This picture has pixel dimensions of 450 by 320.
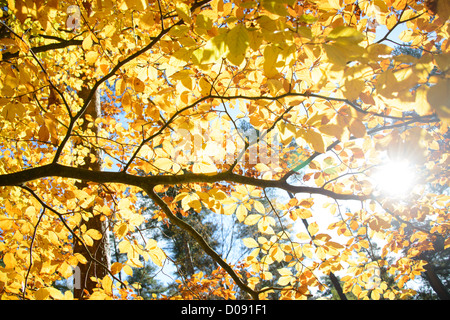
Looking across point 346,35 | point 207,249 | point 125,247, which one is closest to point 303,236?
point 207,249

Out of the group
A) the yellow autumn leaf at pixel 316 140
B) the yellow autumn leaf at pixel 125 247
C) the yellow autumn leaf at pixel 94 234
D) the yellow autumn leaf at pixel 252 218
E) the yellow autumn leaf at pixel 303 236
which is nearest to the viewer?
the yellow autumn leaf at pixel 316 140

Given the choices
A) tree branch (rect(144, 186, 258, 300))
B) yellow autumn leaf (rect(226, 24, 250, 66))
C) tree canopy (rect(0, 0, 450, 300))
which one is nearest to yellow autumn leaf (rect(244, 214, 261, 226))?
tree canopy (rect(0, 0, 450, 300))

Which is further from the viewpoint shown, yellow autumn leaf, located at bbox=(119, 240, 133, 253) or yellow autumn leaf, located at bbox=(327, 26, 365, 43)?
yellow autumn leaf, located at bbox=(119, 240, 133, 253)

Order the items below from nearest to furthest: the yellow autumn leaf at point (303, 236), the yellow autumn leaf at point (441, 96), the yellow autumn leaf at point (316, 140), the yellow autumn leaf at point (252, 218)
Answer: the yellow autumn leaf at point (441, 96) < the yellow autumn leaf at point (316, 140) < the yellow autumn leaf at point (252, 218) < the yellow autumn leaf at point (303, 236)

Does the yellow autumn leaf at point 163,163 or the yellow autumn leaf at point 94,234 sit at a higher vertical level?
the yellow autumn leaf at point 163,163

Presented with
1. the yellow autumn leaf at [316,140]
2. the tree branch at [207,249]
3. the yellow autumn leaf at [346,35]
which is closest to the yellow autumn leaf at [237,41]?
the yellow autumn leaf at [346,35]

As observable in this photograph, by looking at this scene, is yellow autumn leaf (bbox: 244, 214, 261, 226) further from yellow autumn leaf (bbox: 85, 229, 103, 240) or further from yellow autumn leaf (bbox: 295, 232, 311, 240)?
yellow autumn leaf (bbox: 85, 229, 103, 240)

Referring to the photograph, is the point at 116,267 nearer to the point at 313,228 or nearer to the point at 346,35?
the point at 313,228

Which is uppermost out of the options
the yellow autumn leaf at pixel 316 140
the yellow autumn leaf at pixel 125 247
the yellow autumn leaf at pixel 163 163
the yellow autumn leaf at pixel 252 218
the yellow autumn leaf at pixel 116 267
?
the yellow autumn leaf at pixel 163 163

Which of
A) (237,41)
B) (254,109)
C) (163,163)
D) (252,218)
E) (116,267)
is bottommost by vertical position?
(116,267)

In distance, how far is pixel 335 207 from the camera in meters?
2.20

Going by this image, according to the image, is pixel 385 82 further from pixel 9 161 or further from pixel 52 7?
pixel 9 161

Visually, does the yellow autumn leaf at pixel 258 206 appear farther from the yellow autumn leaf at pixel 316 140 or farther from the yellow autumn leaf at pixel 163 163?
the yellow autumn leaf at pixel 316 140
